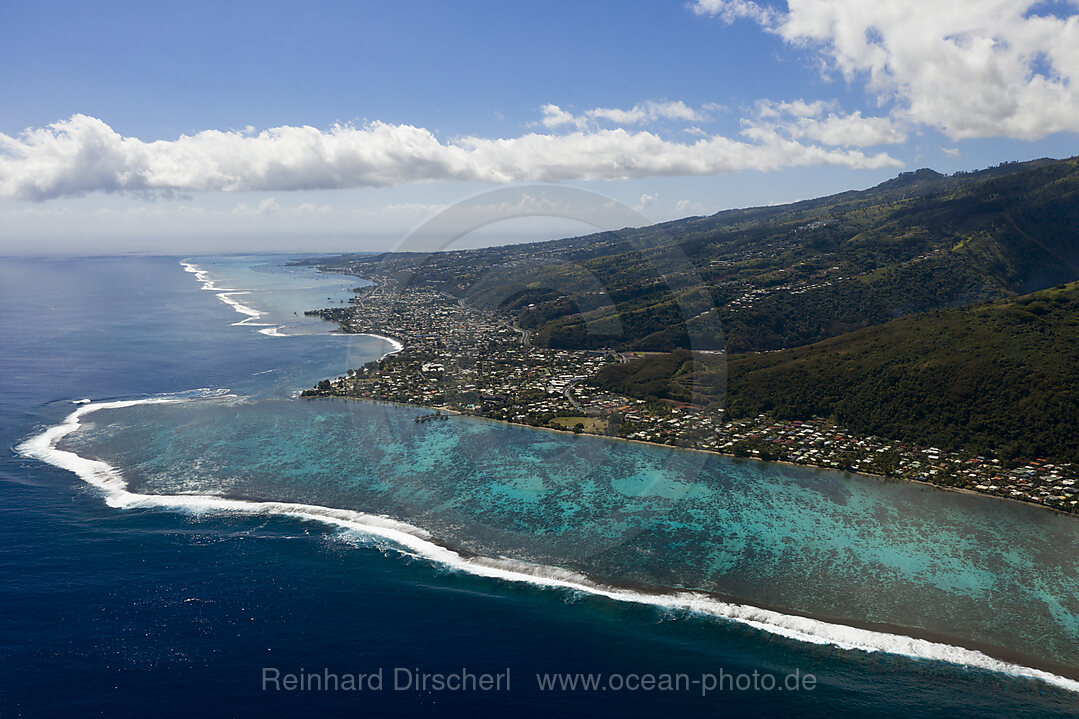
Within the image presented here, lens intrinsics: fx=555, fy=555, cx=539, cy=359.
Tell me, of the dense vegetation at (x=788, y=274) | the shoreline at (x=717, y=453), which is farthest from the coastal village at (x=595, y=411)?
the dense vegetation at (x=788, y=274)

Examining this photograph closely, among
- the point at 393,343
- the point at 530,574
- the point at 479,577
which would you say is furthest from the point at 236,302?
the point at 530,574

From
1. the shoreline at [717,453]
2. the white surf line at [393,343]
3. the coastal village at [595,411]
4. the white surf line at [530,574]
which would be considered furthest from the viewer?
the white surf line at [393,343]

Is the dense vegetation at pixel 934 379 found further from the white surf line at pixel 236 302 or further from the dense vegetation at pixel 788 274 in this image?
the white surf line at pixel 236 302

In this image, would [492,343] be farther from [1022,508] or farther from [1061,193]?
[1061,193]

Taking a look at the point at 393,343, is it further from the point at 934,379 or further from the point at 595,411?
the point at 934,379

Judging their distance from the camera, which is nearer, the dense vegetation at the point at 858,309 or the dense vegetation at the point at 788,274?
the dense vegetation at the point at 858,309

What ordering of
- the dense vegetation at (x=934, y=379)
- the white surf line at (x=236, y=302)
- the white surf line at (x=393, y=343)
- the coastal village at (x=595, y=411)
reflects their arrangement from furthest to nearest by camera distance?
the white surf line at (x=236, y=302) → the white surf line at (x=393, y=343) → the dense vegetation at (x=934, y=379) → the coastal village at (x=595, y=411)
